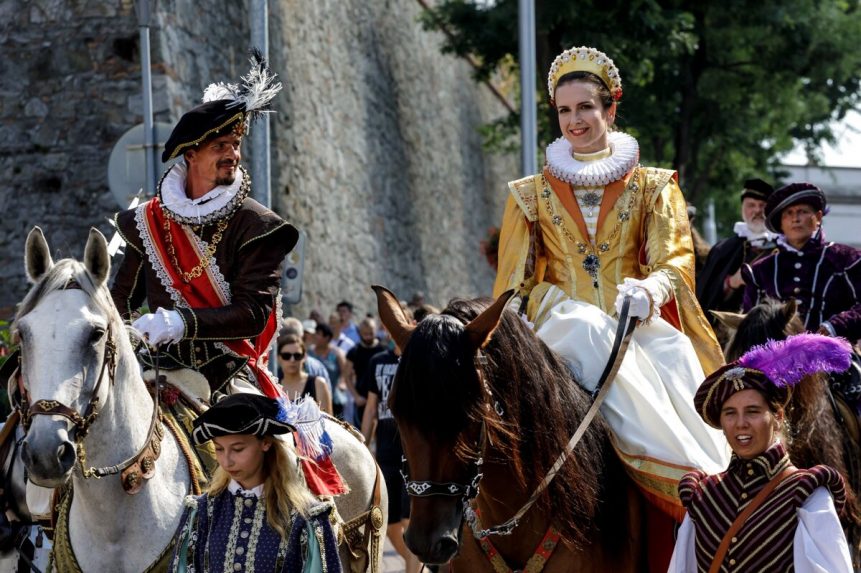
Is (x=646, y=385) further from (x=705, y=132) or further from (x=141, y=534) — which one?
(x=705, y=132)

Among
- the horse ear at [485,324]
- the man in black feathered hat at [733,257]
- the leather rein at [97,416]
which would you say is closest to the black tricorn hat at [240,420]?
the leather rein at [97,416]

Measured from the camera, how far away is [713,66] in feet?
88.9

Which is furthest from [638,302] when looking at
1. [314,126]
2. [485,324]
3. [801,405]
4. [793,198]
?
[314,126]

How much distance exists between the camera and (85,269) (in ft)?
18.5

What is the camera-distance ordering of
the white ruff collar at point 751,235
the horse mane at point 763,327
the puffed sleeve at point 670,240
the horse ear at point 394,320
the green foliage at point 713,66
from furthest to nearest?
1. the green foliage at point 713,66
2. the white ruff collar at point 751,235
3. the horse mane at point 763,327
4. the puffed sleeve at point 670,240
5. the horse ear at point 394,320

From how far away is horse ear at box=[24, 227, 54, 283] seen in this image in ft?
18.5

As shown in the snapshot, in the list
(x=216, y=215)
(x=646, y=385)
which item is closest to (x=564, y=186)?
(x=646, y=385)

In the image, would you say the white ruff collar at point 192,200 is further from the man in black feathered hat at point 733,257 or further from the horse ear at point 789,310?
the man in black feathered hat at point 733,257

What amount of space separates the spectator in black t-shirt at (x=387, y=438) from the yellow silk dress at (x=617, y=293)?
12.7ft

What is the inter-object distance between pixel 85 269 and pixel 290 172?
570 inches

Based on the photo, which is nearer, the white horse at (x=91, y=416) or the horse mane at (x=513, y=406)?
the horse mane at (x=513, y=406)

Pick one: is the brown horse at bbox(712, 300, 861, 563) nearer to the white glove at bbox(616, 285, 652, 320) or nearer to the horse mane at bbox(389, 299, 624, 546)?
the white glove at bbox(616, 285, 652, 320)

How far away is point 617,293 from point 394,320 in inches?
54.4

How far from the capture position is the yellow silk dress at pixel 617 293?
5680mm
